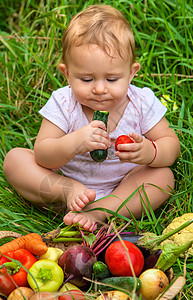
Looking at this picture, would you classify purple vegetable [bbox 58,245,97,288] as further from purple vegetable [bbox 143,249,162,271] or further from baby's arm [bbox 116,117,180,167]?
baby's arm [bbox 116,117,180,167]

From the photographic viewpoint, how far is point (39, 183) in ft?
8.95

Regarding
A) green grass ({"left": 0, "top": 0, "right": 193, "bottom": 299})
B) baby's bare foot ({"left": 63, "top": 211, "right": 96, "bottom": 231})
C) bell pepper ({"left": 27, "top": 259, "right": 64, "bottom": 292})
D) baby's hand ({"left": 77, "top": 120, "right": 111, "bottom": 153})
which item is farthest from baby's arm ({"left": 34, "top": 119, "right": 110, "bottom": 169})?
bell pepper ({"left": 27, "top": 259, "right": 64, "bottom": 292})

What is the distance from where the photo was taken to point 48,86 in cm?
376

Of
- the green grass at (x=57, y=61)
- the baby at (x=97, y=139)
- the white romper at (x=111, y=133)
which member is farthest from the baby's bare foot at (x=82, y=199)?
the green grass at (x=57, y=61)

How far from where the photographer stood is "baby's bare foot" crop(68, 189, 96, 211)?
2498mm

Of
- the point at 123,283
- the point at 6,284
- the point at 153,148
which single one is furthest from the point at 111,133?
the point at 6,284

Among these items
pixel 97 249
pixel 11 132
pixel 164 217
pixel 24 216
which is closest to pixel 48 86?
pixel 11 132

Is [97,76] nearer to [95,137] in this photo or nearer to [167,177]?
[95,137]

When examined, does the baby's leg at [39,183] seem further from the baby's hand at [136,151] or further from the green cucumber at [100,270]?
the green cucumber at [100,270]

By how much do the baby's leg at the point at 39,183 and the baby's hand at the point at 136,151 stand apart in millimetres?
374

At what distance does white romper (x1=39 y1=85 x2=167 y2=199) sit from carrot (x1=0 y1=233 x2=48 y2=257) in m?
0.72

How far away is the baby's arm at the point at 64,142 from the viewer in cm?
241

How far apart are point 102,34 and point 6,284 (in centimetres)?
139

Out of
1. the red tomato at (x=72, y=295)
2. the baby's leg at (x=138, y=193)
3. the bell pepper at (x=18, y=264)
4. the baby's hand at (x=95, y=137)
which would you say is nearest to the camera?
the red tomato at (x=72, y=295)
